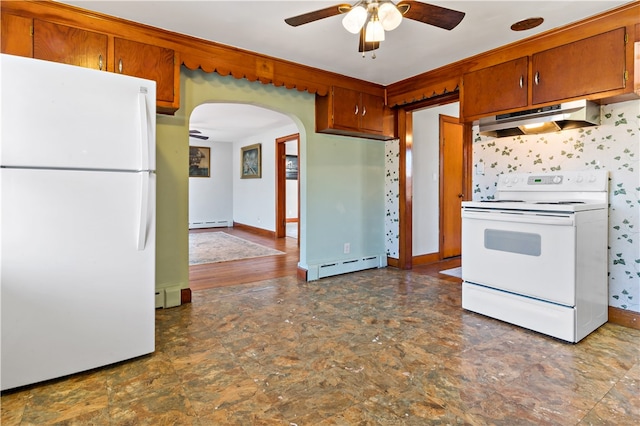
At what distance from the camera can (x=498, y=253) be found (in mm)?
2623

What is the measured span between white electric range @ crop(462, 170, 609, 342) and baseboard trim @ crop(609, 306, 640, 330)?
0.27 ft

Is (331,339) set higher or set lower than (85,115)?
lower

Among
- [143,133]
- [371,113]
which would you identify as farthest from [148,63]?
[371,113]

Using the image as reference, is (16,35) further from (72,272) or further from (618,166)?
(618,166)

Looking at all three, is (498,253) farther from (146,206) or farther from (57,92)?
(57,92)

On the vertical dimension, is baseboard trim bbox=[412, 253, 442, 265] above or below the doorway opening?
below

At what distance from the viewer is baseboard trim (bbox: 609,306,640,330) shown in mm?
2518

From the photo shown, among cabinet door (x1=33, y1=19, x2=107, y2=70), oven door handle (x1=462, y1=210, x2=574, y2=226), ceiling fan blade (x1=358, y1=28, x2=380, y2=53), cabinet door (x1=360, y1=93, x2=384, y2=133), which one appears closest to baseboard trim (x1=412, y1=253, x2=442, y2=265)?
cabinet door (x1=360, y1=93, x2=384, y2=133)

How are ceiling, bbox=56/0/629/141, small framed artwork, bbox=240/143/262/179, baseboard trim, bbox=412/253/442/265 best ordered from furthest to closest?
small framed artwork, bbox=240/143/262/179 < baseboard trim, bbox=412/253/442/265 < ceiling, bbox=56/0/629/141

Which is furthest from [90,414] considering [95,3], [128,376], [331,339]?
[95,3]

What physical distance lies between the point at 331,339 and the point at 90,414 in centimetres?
134

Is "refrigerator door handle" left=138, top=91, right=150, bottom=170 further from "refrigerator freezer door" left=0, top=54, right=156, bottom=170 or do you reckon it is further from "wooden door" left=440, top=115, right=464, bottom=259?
"wooden door" left=440, top=115, right=464, bottom=259

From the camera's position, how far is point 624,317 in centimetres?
257

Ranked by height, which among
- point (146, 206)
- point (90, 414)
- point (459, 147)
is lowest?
point (90, 414)
